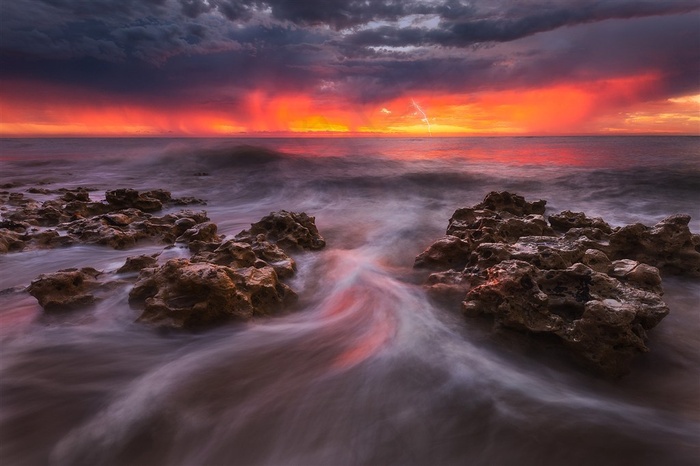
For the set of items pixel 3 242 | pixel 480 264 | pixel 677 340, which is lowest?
pixel 3 242

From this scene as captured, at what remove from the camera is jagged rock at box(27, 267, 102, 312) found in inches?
175

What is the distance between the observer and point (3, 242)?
6625 millimetres

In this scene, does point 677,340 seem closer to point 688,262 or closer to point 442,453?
point 688,262

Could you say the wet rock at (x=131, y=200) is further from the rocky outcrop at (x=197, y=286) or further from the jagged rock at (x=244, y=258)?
the jagged rock at (x=244, y=258)

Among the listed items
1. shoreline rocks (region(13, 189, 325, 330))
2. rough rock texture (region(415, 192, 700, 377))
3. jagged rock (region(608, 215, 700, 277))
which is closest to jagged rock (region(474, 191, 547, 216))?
rough rock texture (region(415, 192, 700, 377))

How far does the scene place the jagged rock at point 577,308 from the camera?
332cm

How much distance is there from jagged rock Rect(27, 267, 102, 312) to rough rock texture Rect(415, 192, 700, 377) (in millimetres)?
4541

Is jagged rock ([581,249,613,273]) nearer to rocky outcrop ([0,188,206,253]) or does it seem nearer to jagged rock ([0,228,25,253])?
rocky outcrop ([0,188,206,253])

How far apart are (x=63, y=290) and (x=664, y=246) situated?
8.39 metres

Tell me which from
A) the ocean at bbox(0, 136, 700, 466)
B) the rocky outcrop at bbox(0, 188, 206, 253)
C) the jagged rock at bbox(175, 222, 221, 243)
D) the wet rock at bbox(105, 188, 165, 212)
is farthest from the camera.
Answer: the wet rock at bbox(105, 188, 165, 212)

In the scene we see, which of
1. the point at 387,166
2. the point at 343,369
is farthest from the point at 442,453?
the point at 387,166

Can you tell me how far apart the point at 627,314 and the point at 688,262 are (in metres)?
3.16

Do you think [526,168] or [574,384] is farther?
[526,168]

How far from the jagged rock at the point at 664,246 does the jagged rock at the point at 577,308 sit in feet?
6.95
